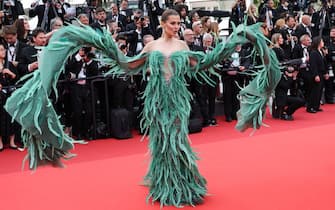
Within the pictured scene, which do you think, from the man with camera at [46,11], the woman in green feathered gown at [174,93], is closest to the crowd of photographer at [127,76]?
the man with camera at [46,11]

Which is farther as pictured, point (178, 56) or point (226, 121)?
point (226, 121)

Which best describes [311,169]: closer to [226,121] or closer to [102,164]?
[102,164]

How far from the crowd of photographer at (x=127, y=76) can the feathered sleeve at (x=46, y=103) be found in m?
2.28

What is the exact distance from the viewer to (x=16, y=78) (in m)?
6.38

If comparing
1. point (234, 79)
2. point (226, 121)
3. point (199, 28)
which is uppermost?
point (199, 28)

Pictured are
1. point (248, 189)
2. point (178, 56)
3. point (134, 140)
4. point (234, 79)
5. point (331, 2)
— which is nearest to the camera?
point (178, 56)

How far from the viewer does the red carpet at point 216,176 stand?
4.12 metres

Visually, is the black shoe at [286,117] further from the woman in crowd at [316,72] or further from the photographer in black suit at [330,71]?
the photographer in black suit at [330,71]

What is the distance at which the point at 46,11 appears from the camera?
28.1 feet

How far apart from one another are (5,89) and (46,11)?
2.70 m

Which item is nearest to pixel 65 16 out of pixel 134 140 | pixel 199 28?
pixel 199 28

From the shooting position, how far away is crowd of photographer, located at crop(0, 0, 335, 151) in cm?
654

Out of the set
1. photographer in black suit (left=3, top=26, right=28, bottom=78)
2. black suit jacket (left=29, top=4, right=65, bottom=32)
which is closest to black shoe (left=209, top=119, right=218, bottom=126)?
photographer in black suit (left=3, top=26, right=28, bottom=78)

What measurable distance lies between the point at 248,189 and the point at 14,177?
2.32 meters
